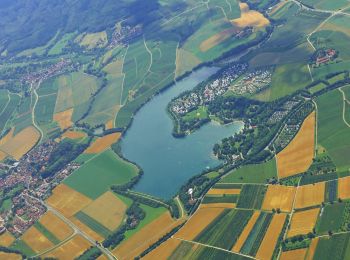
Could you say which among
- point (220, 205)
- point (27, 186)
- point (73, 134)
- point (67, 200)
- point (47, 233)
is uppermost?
point (73, 134)

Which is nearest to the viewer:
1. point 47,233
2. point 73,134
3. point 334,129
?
point 47,233

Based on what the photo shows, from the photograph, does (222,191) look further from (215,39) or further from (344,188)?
(215,39)

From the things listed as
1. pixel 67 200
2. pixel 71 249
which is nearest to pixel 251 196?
pixel 71 249

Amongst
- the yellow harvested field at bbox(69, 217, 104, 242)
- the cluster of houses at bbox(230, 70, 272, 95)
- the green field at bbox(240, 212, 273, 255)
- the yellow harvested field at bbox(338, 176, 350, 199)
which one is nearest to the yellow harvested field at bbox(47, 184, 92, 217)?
the yellow harvested field at bbox(69, 217, 104, 242)

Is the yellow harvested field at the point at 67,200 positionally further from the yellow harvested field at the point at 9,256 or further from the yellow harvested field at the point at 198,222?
the yellow harvested field at the point at 198,222

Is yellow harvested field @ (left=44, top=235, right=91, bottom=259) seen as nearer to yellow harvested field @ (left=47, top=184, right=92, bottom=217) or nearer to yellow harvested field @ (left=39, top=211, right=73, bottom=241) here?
yellow harvested field @ (left=39, top=211, right=73, bottom=241)

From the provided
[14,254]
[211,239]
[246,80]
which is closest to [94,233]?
[14,254]
